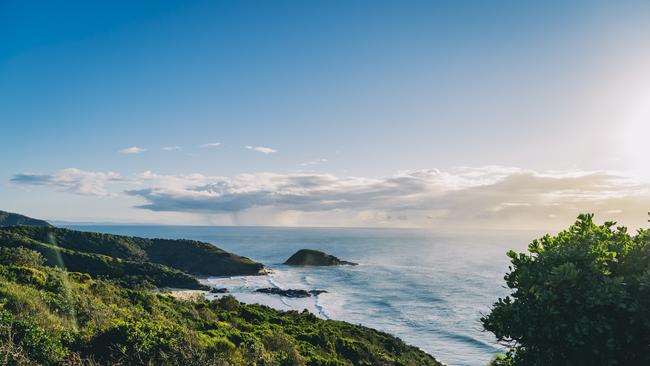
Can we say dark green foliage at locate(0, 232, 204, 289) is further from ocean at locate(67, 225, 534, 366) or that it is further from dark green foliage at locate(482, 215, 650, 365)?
dark green foliage at locate(482, 215, 650, 365)

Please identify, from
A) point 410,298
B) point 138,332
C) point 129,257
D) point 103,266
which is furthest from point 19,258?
point 129,257

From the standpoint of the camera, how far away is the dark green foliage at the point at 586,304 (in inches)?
358

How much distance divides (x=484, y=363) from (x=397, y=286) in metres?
43.9

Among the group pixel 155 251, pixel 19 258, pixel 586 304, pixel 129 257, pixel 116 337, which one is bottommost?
pixel 129 257

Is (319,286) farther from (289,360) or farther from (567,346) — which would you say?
(567,346)

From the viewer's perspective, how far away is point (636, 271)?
32.3 feet

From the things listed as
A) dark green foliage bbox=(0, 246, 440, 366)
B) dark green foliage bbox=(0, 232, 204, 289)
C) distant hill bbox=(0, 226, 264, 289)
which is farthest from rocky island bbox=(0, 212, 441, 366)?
dark green foliage bbox=(0, 232, 204, 289)

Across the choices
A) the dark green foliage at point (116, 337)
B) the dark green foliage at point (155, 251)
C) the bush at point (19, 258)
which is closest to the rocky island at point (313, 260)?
the dark green foliage at point (155, 251)

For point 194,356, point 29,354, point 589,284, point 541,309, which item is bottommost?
point 194,356

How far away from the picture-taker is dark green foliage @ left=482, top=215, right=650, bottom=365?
358 inches

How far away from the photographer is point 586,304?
9.21 m

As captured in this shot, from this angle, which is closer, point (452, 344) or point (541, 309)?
point (541, 309)

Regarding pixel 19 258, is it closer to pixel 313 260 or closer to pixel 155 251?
pixel 155 251

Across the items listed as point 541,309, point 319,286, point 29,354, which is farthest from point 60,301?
point 319,286
